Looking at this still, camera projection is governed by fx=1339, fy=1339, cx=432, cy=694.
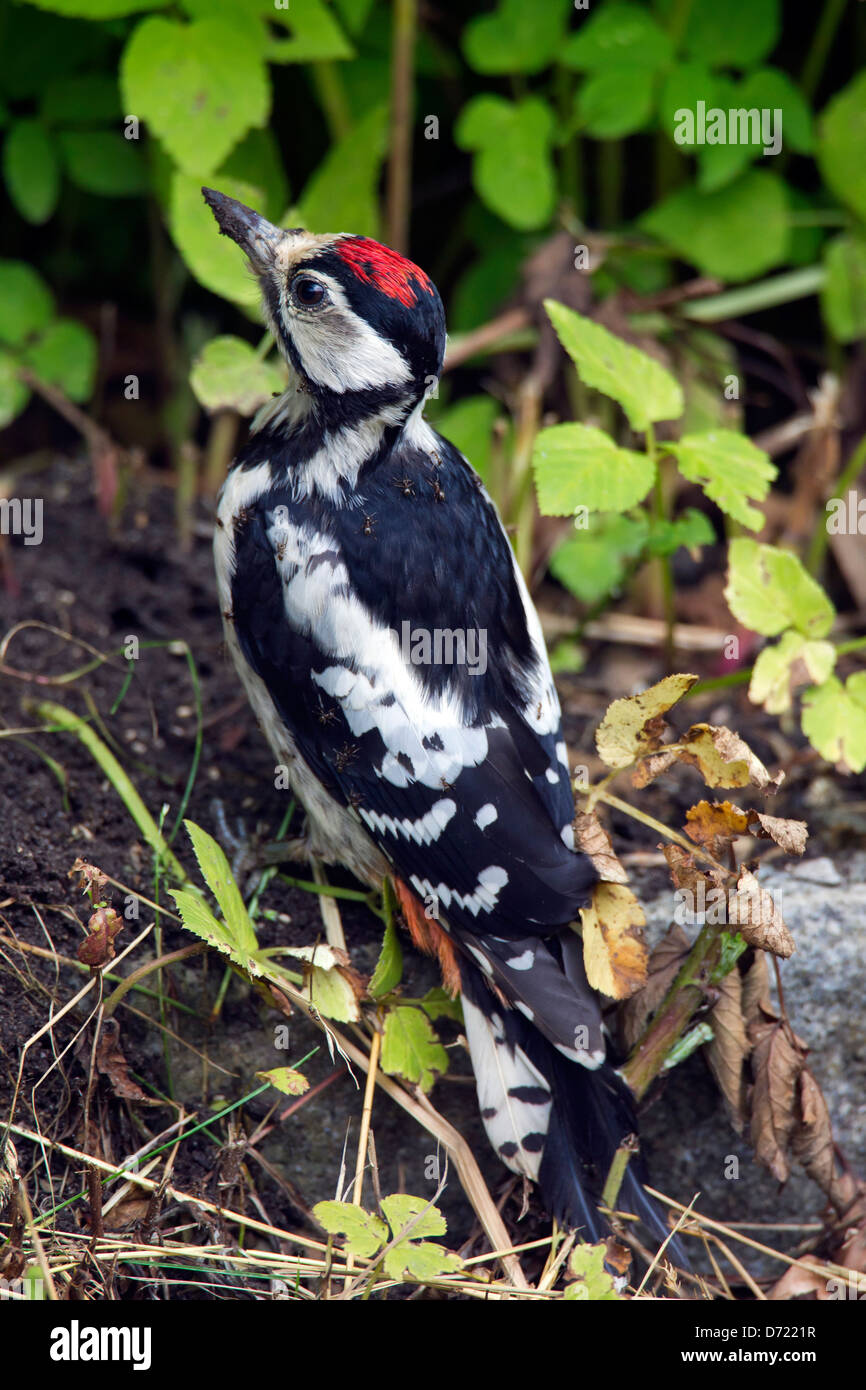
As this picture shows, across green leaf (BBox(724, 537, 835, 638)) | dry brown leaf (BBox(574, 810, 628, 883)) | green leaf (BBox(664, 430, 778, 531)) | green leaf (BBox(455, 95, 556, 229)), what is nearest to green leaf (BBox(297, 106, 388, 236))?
green leaf (BBox(455, 95, 556, 229))

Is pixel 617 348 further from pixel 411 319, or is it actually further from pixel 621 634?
pixel 621 634

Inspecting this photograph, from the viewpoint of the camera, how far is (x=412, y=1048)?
102 inches

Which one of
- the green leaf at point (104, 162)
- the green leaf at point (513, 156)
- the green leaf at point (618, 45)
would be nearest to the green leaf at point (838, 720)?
the green leaf at point (513, 156)

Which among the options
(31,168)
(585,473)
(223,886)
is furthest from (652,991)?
(31,168)

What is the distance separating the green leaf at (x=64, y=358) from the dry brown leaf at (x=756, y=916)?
8.29 ft

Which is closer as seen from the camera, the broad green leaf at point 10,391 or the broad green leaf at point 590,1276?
the broad green leaf at point 590,1276

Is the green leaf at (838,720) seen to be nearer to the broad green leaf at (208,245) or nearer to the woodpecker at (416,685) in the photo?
the woodpecker at (416,685)

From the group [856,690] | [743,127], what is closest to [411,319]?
[856,690]

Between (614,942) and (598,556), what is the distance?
131 centimetres

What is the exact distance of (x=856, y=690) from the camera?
9.59 feet

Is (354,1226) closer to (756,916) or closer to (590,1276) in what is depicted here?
(590,1276)

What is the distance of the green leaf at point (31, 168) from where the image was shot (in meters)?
3.80

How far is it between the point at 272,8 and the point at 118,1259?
2.89 metres

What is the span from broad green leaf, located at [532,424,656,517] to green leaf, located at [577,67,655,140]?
1307 mm
